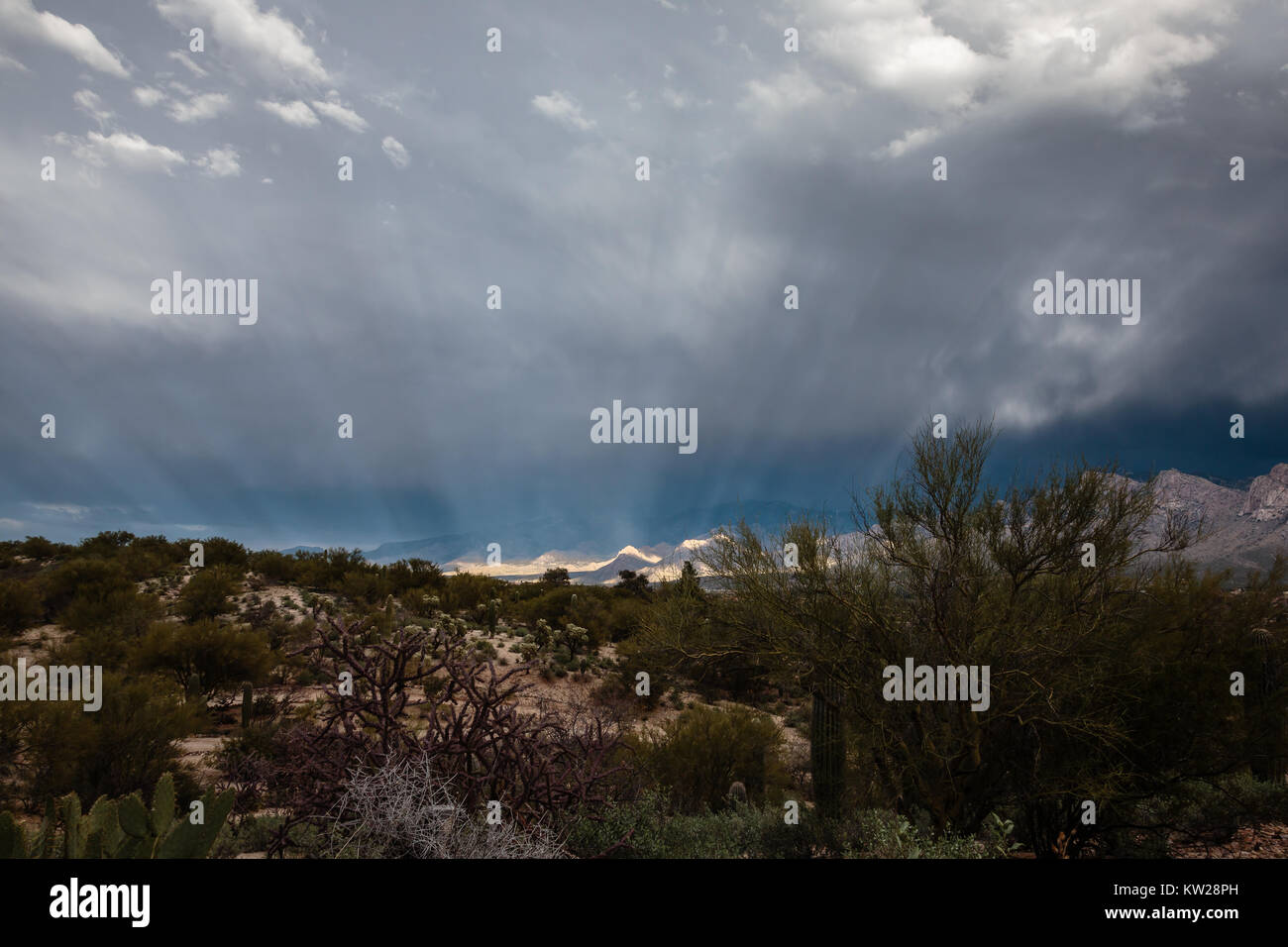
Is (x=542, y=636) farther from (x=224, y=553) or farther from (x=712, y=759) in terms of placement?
(x=224, y=553)

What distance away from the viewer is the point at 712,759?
1087 centimetres

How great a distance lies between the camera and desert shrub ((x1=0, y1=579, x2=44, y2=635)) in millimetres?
15617

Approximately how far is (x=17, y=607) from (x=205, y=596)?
405cm

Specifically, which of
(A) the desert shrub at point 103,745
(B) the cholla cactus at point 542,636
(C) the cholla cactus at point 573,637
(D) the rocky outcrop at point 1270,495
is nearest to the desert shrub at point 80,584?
(A) the desert shrub at point 103,745

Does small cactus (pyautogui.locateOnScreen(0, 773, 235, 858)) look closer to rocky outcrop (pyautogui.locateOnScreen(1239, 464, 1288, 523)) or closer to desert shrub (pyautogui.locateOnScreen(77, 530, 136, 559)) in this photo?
desert shrub (pyautogui.locateOnScreen(77, 530, 136, 559))

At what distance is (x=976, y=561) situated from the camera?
833 cm

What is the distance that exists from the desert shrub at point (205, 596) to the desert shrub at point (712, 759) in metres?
14.5

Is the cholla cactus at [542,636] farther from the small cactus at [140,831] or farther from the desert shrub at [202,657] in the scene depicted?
the small cactus at [140,831]

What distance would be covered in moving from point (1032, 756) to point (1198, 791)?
3438 mm

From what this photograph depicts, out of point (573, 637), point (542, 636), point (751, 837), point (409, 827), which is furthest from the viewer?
point (573, 637)

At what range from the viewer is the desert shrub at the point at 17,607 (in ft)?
51.2

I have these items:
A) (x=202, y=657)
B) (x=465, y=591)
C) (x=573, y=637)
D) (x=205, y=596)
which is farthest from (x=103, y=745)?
(x=465, y=591)
